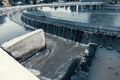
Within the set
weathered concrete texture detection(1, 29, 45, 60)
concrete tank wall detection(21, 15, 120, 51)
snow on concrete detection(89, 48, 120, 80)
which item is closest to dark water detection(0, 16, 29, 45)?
concrete tank wall detection(21, 15, 120, 51)

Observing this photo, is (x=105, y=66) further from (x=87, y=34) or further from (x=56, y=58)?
(x=87, y=34)

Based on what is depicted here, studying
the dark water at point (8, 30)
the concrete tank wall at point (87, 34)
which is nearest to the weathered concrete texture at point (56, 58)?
the concrete tank wall at point (87, 34)

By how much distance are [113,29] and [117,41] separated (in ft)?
12.9

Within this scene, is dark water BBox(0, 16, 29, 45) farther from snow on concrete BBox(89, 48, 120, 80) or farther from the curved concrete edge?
the curved concrete edge

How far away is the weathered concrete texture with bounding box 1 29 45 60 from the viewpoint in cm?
3953

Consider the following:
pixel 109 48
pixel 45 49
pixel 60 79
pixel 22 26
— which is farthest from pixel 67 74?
pixel 22 26

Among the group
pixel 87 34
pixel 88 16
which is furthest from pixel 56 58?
pixel 88 16

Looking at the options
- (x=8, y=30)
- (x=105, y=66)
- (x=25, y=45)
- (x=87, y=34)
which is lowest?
(x=105, y=66)

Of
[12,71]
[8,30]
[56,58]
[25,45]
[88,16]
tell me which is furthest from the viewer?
[88,16]

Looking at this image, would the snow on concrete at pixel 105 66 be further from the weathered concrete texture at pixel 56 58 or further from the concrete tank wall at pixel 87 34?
the weathered concrete texture at pixel 56 58

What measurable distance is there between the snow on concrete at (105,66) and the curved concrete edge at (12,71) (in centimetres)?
1962

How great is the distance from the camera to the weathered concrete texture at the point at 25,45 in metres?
39.5

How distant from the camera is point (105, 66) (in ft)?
129

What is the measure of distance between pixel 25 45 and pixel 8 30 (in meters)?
26.5
